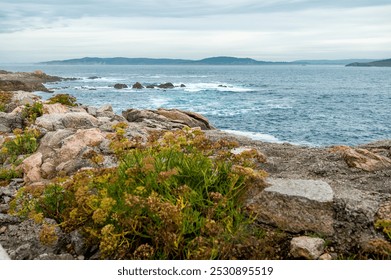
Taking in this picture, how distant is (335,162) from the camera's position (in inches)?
297

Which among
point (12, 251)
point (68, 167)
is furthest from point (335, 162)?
point (12, 251)

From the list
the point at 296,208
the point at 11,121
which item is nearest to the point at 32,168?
the point at 296,208

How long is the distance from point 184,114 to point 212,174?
18540 millimetres

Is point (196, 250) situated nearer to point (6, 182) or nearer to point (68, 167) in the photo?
point (68, 167)

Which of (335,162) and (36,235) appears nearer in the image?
(36,235)

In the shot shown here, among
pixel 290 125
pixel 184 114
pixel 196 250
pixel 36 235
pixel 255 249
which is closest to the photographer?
pixel 196 250

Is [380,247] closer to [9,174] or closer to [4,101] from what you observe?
[9,174]

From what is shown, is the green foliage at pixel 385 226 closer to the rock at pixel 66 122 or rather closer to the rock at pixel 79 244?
the rock at pixel 79 244

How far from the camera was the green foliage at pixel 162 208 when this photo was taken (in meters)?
4.36

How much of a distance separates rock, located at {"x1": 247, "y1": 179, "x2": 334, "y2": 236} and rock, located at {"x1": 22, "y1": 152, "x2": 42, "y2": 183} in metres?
4.68

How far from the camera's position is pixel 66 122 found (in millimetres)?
12172

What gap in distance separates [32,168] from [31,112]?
19.2ft

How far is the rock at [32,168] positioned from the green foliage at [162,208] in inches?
74.9

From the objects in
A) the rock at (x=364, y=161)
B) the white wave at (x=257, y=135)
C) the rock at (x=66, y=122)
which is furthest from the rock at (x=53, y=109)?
the white wave at (x=257, y=135)
